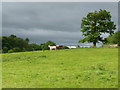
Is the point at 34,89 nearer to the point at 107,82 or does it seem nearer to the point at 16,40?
the point at 107,82

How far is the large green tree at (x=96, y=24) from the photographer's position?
63972mm

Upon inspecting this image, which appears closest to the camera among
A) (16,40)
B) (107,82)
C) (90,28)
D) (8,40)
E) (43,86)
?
(43,86)

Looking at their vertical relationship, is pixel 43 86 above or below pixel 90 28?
below

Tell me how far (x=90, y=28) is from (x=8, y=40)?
4014cm

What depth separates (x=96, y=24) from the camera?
66188 mm

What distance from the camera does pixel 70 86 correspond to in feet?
33.5

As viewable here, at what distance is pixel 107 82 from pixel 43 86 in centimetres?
414

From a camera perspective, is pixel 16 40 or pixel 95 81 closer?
pixel 95 81

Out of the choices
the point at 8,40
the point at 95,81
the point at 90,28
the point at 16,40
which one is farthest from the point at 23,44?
the point at 95,81

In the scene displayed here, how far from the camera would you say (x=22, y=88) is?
9.98 metres

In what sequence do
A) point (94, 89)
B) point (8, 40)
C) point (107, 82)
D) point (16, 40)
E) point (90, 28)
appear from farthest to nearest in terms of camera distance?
1. point (16, 40)
2. point (8, 40)
3. point (90, 28)
4. point (107, 82)
5. point (94, 89)

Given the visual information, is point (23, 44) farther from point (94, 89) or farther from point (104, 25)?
point (94, 89)

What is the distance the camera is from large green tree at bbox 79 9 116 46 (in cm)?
6397

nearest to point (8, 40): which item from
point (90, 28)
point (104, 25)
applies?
point (90, 28)
